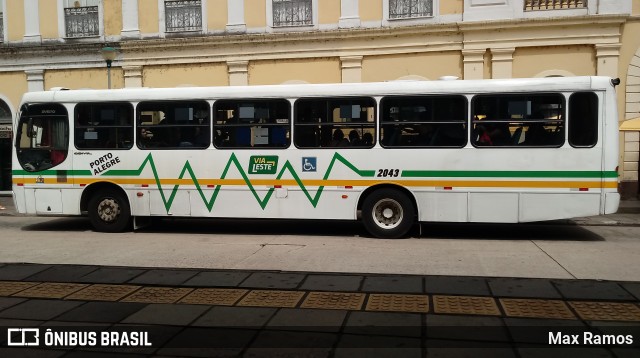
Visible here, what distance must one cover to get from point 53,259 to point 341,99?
226 inches

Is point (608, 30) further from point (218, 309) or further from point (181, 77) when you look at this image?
point (218, 309)

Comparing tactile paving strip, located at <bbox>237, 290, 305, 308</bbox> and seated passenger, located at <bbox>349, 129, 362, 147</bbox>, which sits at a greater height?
seated passenger, located at <bbox>349, 129, 362, 147</bbox>

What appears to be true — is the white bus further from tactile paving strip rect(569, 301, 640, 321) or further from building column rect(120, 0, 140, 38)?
building column rect(120, 0, 140, 38)

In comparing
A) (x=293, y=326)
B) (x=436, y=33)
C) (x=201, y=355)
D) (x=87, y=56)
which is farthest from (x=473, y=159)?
(x=87, y=56)

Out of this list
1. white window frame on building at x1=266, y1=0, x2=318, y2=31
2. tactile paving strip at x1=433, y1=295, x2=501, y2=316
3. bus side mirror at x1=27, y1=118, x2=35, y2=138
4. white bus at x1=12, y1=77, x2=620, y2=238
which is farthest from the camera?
white window frame on building at x1=266, y1=0, x2=318, y2=31

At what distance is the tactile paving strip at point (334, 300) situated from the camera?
5.82 m

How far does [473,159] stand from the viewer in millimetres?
10180

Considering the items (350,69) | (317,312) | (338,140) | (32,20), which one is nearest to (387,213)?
(338,140)

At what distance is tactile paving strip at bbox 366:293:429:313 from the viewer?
5.69m

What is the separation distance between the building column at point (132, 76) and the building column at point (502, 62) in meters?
12.0

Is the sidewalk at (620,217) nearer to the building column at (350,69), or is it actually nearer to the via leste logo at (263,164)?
the via leste logo at (263,164)

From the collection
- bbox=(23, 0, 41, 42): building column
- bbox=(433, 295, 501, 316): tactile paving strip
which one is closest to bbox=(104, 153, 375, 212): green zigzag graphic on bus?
bbox=(433, 295, 501, 316): tactile paving strip

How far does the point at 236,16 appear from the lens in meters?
18.6

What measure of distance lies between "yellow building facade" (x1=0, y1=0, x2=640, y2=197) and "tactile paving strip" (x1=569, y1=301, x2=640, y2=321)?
40.5ft
